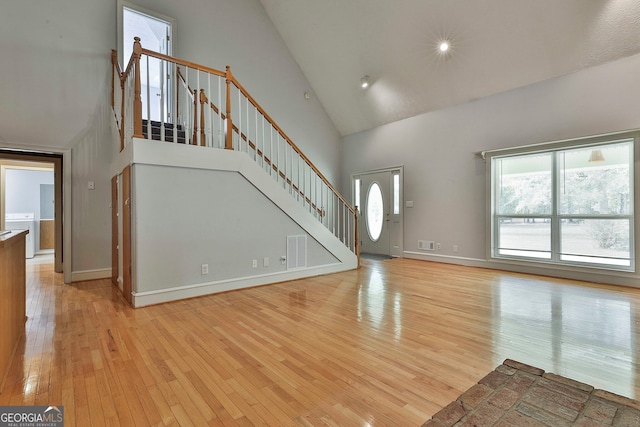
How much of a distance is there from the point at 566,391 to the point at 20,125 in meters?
6.77

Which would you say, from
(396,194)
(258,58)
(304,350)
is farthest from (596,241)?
(258,58)

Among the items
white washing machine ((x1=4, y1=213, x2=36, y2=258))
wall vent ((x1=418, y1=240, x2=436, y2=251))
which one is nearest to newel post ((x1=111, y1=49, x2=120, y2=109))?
white washing machine ((x1=4, y1=213, x2=36, y2=258))

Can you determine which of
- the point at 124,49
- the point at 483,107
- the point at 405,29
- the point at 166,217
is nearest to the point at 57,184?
the point at 124,49

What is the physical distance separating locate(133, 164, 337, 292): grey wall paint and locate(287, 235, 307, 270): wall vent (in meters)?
0.14

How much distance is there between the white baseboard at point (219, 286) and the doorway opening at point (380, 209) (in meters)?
2.25

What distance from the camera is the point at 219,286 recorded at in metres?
4.10

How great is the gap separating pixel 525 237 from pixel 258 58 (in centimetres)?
642

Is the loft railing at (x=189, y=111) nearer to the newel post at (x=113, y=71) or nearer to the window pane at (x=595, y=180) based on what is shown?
the newel post at (x=113, y=71)

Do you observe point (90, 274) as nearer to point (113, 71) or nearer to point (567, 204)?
point (113, 71)

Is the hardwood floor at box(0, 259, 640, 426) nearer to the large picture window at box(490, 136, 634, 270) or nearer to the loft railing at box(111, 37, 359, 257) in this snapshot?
the large picture window at box(490, 136, 634, 270)

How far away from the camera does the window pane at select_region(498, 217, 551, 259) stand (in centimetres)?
513

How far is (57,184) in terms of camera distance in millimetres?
5262

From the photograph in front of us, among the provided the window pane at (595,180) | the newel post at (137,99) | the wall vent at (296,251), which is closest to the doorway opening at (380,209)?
the wall vent at (296,251)

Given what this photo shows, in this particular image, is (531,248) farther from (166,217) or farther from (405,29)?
(166,217)
